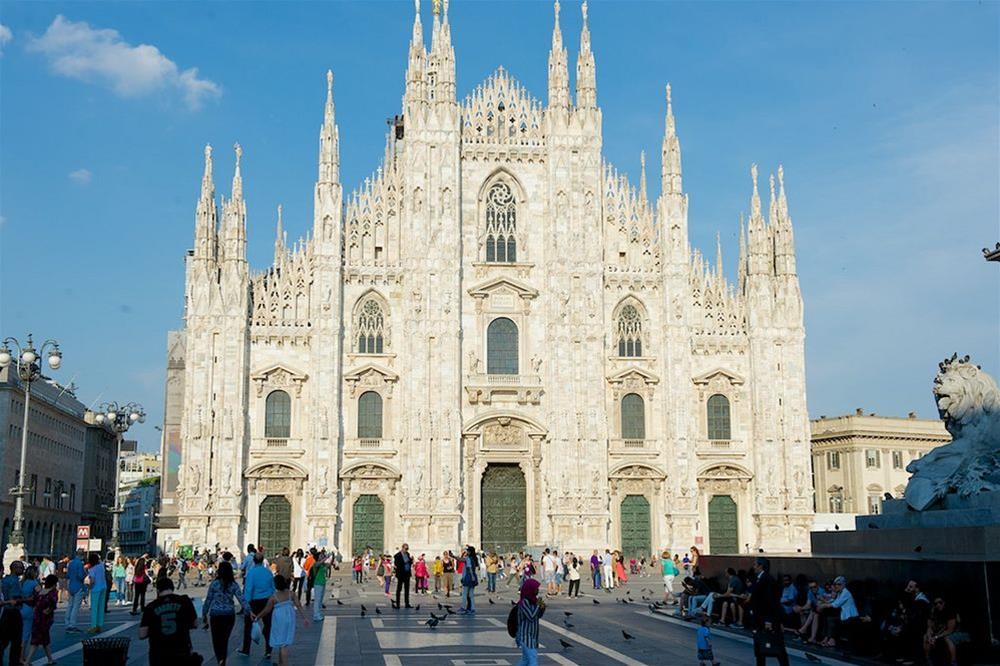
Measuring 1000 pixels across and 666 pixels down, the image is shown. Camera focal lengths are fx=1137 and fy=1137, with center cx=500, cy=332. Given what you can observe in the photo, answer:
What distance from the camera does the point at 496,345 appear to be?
49.0 metres

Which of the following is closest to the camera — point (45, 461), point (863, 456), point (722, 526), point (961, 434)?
point (961, 434)

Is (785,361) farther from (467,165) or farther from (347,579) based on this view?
(347,579)

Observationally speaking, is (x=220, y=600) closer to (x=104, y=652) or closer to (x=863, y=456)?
(x=104, y=652)

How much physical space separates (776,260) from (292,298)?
21337 millimetres

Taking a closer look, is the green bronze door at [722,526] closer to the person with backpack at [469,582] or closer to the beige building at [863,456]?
the person with backpack at [469,582]

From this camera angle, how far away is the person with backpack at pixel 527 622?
13.9 metres

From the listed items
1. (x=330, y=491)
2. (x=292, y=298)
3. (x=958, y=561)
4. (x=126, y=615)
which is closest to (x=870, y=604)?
(x=958, y=561)

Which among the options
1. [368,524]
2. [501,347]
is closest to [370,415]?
[368,524]

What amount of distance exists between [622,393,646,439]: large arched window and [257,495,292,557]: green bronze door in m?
14.6

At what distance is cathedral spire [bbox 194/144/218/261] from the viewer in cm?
4706

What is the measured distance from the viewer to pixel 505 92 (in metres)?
50.7

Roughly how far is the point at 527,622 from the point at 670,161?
38.8 m

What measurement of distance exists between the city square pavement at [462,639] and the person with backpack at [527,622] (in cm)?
321

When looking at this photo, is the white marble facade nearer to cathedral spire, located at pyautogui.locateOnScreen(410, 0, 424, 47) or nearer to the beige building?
cathedral spire, located at pyautogui.locateOnScreen(410, 0, 424, 47)
